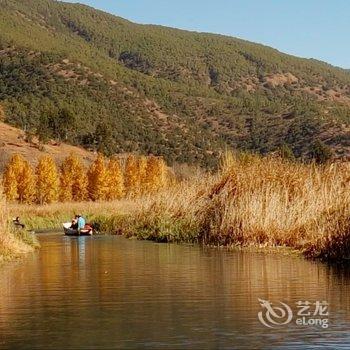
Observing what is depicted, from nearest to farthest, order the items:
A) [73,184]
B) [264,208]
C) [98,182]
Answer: [264,208] < [98,182] < [73,184]

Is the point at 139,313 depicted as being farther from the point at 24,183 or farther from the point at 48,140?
the point at 48,140

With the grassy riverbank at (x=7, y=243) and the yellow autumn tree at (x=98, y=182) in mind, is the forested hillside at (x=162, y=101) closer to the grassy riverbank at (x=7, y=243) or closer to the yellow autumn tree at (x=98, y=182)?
the yellow autumn tree at (x=98, y=182)

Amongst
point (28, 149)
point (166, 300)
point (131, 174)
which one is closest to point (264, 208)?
point (166, 300)

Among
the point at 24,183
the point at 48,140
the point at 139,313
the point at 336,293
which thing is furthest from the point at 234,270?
the point at 48,140

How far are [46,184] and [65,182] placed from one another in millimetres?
3419

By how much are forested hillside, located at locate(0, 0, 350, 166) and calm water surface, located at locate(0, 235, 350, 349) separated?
8056 cm

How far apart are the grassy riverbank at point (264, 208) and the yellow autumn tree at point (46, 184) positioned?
4173cm

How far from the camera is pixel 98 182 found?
72.8 metres

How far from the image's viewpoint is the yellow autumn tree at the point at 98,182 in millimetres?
72438

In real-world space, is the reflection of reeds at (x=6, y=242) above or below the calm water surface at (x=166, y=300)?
above

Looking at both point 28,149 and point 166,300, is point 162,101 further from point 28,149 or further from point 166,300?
point 166,300

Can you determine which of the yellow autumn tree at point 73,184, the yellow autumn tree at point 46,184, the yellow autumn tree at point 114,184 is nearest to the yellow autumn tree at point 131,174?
the yellow autumn tree at point 114,184

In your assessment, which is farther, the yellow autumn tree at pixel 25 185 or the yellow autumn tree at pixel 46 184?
the yellow autumn tree at pixel 25 185

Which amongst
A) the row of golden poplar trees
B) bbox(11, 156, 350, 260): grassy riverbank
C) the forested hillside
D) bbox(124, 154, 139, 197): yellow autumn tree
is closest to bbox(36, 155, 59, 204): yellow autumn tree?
the row of golden poplar trees
